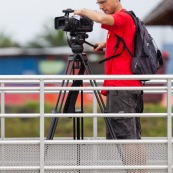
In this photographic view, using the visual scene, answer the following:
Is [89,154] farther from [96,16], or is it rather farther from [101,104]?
[96,16]

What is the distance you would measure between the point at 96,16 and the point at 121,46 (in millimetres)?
365

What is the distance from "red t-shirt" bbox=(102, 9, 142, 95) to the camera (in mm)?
6445

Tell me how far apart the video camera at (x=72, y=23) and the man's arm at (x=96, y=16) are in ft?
0.54

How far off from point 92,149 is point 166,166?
20.9 inches

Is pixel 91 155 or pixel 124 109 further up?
pixel 124 109

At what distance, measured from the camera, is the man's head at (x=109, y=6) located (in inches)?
258

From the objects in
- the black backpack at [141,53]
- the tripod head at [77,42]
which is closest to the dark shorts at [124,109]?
the black backpack at [141,53]

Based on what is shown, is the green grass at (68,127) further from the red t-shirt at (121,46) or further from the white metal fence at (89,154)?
the white metal fence at (89,154)

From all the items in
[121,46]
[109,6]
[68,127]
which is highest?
[109,6]

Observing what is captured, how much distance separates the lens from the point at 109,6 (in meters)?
6.59

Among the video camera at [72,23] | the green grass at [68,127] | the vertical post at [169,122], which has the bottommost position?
the green grass at [68,127]

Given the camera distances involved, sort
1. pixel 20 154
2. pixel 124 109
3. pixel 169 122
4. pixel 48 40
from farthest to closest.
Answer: pixel 48 40 → pixel 124 109 → pixel 20 154 → pixel 169 122

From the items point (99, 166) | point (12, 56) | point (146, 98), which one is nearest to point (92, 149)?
point (99, 166)

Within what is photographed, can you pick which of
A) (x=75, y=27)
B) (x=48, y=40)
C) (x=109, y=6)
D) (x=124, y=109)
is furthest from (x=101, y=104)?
(x=48, y=40)
